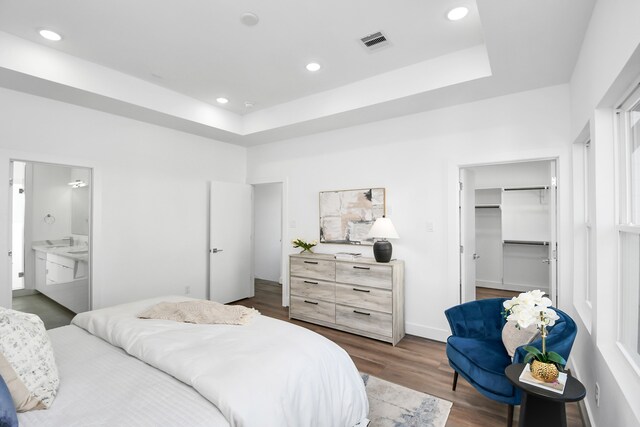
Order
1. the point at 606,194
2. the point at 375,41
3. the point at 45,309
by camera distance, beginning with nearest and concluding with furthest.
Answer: the point at 606,194
the point at 375,41
the point at 45,309

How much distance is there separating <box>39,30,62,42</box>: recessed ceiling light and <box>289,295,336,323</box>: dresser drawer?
3576 mm

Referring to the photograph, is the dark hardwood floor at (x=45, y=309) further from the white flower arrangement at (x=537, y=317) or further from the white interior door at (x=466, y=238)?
the white interior door at (x=466, y=238)

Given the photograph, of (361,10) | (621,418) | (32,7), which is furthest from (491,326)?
(32,7)

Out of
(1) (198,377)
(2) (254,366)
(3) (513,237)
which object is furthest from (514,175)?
(1) (198,377)

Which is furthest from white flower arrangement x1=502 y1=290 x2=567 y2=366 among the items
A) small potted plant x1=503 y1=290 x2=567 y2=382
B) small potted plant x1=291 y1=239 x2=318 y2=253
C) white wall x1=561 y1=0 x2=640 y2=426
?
small potted plant x1=291 y1=239 x2=318 y2=253

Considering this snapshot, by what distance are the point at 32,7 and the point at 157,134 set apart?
195cm

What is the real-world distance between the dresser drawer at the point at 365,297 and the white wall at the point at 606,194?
5.48ft

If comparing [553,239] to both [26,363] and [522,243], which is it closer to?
[522,243]

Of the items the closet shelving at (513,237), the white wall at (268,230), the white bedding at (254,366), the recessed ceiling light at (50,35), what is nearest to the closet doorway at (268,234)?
the white wall at (268,230)

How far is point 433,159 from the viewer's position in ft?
11.8

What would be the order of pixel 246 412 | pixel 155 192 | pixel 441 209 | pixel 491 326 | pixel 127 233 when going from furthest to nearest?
1. pixel 155 192
2. pixel 127 233
3. pixel 441 209
4. pixel 491 326
5. pixel 246 412

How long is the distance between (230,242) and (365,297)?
8.01 feet

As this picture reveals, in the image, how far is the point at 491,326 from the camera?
2516 millimetres

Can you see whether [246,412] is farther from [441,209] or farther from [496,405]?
[441,209]
